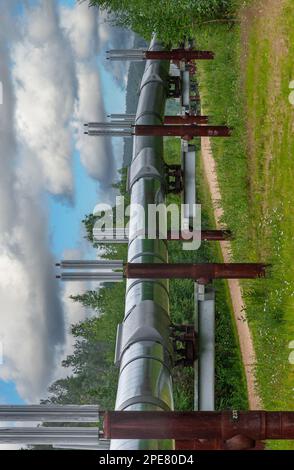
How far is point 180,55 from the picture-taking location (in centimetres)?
1712

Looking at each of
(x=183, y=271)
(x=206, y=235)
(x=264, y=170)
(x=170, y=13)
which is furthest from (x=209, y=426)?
(x=170, y=13)

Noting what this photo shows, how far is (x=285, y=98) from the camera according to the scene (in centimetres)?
1146

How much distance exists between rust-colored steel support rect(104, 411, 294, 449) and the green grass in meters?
7.71

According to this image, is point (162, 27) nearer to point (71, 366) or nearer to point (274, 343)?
point (274, 343)

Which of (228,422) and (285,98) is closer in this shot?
(228,422)

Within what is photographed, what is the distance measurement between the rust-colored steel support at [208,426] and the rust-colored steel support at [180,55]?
11881mm

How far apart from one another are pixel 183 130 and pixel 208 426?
8638mm

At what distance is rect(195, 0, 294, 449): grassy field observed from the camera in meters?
10.9

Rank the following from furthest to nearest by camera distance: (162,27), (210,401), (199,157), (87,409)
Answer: (199,157) < (162,27) < (210,401) < (87,409)

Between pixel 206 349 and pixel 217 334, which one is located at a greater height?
pixel 217 334

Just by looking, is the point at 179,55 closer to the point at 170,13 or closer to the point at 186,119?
the point at 186,119
